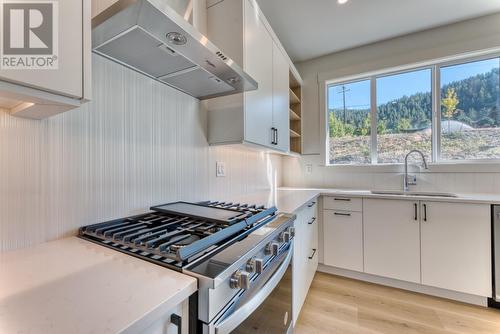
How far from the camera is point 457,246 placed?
1.82 metres

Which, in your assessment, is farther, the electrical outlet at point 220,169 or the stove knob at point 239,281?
the electrical outlet at point 220,169

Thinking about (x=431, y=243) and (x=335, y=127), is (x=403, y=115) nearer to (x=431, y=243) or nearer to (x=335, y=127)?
(x=335, y=127)

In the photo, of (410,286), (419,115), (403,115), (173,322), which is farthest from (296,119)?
(173,322)

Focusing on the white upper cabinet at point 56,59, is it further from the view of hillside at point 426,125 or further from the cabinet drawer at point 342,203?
the view of hillside at point 426,125

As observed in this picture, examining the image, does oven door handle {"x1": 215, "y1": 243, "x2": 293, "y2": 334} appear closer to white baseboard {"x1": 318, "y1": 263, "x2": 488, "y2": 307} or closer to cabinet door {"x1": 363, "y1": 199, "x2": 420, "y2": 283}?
cabinet door {"x1": 363, "y1": 199, "x2": 420, "y2": 283}

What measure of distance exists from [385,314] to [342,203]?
944 millimetres

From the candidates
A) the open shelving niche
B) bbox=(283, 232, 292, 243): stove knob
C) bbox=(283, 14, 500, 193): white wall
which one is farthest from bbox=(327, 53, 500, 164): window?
bbox=(283, 232, 292, 243): stove knob

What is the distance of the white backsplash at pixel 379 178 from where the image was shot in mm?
2135

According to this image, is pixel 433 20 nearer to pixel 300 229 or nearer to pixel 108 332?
pixel 300 229

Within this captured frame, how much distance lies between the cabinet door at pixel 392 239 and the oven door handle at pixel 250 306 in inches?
55.6

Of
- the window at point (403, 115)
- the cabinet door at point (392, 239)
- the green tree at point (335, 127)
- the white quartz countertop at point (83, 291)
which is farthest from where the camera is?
the green tree at point (335, 127)

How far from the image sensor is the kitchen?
0.55m

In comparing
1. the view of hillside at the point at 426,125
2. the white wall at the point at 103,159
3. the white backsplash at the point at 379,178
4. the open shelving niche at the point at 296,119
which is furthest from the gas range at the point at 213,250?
the view of hillside at the point at 426,125

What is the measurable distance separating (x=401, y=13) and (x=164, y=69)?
2.33 metres
